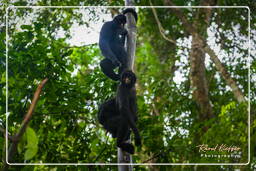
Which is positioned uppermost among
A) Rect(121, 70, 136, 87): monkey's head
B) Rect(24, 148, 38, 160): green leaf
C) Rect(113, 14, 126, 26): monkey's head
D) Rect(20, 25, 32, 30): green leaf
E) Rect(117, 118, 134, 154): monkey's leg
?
Rect(20, 25, 32, 30): green leaf

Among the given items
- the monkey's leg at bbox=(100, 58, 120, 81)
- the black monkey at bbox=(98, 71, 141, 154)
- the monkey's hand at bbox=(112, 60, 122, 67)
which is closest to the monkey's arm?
the black monkey at bbox=(98, 71, 141, 154)

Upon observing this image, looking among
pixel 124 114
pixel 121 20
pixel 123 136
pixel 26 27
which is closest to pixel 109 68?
pixel 121 20

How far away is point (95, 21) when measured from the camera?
19.4 feet

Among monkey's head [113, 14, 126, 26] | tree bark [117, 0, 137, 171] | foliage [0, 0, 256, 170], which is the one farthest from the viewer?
foliage [0, 0, 256, 170]

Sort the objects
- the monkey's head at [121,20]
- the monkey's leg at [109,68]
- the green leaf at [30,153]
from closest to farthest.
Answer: the green leaf at [30,153] < the monkey's leg at [109,68] < the monkey's head at [121,20]

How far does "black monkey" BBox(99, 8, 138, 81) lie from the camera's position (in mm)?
3830

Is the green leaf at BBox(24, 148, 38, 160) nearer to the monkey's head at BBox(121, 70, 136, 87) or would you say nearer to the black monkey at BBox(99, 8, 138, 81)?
the monkey's head at BBox(121, 70, 136, 87)

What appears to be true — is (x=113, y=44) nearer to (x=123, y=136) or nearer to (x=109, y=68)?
(x=109, y=68)

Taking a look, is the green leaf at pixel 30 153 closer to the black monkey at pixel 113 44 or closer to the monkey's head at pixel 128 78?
the monkey's head at pixel 128 78

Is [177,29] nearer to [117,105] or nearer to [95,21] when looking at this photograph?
[95,21]

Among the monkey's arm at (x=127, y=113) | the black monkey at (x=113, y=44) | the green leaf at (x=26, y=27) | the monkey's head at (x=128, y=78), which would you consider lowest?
the monkey's arm at (x=127, y=113)

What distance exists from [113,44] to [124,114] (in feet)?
3.21

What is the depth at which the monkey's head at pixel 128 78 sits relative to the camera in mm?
3293

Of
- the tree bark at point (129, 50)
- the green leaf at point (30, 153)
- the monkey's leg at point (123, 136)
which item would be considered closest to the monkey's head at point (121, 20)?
the tree bark at point (129, 50)
